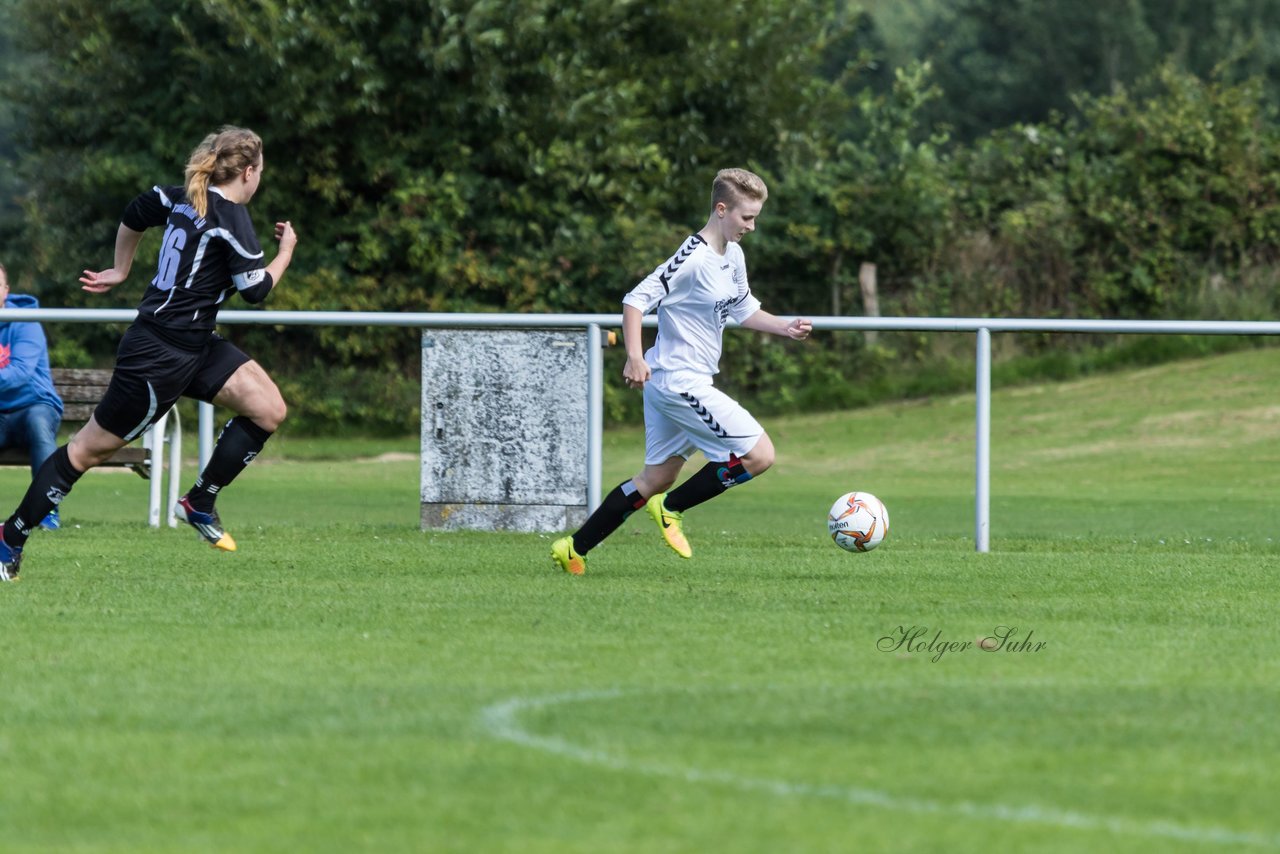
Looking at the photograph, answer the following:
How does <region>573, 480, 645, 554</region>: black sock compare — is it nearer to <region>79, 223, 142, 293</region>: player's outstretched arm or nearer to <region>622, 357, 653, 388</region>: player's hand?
<region>622, 357, 653, 388</region>: player's hand

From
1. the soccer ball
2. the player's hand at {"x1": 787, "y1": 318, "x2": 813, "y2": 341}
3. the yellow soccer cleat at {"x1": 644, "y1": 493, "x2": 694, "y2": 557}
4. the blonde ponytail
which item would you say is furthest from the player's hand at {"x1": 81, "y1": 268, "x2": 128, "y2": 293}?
the soccer ball

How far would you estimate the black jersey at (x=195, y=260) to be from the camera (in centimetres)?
787

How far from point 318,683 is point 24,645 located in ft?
4.35

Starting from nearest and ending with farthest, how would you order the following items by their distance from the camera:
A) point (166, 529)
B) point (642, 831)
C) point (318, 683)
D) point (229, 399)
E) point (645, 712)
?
point (642, 831) → point (645, 712) → point (318, 683) → point (229, 399) → point (166, 529)

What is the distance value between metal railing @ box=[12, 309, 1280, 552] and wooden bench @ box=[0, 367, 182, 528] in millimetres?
361

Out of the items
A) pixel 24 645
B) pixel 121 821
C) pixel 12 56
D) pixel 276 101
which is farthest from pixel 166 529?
pixel 12 56

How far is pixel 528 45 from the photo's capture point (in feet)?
80.7

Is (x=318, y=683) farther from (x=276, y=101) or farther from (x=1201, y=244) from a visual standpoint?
(x=1201, y=244)

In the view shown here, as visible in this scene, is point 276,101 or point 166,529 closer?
point 166,529

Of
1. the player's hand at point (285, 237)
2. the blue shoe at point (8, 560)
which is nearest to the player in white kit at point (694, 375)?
the player's hand at point (285, 237)

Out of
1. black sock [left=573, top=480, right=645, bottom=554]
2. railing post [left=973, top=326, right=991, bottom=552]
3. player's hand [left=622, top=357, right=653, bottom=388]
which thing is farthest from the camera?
railing post [left=973, top=326, right=991, bottom=552]

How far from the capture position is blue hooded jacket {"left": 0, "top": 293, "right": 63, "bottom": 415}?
423 inches

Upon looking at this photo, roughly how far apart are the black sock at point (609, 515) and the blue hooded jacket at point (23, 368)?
3987mm

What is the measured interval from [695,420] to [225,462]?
2154 millimetres
